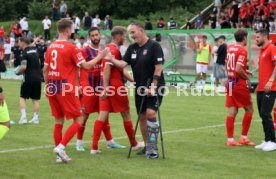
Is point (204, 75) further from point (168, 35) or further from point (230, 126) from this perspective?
point (230, 126)

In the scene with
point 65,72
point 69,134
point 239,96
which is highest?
point 65,72

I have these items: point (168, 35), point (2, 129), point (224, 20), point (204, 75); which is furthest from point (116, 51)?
point (224, 20)

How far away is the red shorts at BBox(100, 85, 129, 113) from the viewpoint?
35.1ft

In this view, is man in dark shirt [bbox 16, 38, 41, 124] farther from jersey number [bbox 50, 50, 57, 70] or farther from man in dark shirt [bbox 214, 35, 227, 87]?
man in dark shirt [bbox 214, 35, 227, 87]

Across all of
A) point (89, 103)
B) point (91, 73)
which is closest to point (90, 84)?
point (91, 73)

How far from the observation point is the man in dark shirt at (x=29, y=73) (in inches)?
582

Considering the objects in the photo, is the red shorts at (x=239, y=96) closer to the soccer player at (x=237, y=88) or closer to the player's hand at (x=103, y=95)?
the soccer player at (x=237, y=88)

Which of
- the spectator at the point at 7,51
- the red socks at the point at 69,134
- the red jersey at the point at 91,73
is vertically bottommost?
the spectator at the point at 7,51

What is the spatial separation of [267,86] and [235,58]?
0.97m

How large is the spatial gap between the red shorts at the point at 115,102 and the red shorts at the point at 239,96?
7.27ft

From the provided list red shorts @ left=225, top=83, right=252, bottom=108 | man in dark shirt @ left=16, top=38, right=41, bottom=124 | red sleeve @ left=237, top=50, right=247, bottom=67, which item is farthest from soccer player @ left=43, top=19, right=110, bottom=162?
man in dark shirt @ left=16, top=38, right=41, bottom=124

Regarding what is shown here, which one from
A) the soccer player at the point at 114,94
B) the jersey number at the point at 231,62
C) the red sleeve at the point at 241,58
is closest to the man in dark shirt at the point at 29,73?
the soccer player at the point at 114,94

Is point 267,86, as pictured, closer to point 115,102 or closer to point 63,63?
point 115,102

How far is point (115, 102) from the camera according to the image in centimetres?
1072
